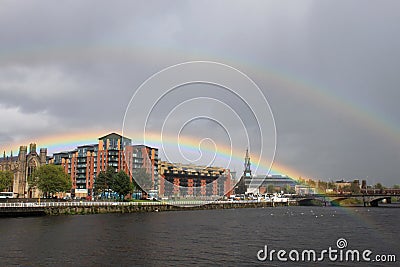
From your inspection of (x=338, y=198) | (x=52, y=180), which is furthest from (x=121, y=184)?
(x=338, y=198)

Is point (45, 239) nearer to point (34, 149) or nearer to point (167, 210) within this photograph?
point (167, 210)

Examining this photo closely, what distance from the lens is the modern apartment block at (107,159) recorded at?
180 meters

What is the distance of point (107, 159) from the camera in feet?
593

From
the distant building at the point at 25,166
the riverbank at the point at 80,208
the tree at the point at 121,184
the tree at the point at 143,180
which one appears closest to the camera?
the riverbank at the point at 80,208

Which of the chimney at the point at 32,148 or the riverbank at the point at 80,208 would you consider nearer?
the riverbank at the point at 80,208

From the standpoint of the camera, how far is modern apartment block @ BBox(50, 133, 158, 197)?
180 m

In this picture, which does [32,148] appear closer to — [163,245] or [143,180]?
[143,180]

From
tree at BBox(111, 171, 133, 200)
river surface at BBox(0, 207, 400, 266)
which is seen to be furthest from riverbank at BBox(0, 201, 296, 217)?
river surface at BBox(0, 207, 400, 266)

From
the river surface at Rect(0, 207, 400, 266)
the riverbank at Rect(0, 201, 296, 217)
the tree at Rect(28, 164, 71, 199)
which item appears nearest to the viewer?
the river surface at Rect(0, 207, 400, 266)

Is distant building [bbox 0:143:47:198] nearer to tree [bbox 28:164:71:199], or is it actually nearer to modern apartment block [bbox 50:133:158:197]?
modern apartment block [bbox 50:133:158:197]

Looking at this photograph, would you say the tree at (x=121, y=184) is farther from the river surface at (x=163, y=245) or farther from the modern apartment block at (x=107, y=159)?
the river surface at (x=163, y=245)

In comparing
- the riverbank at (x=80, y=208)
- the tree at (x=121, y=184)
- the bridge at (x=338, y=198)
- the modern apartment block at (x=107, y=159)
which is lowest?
the bridge at (x=338, y=198)

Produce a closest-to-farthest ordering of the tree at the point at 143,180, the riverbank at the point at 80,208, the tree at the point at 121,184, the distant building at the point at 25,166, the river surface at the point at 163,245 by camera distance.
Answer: the river surface at the point at 163,245, the riverbank at the point at 80,208, the tree at the point at 121,184, the tree at the point at 143,180, the distant building at the point at 25,166

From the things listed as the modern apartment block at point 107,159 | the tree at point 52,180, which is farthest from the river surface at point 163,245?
the modern apartment block at point 107,159
